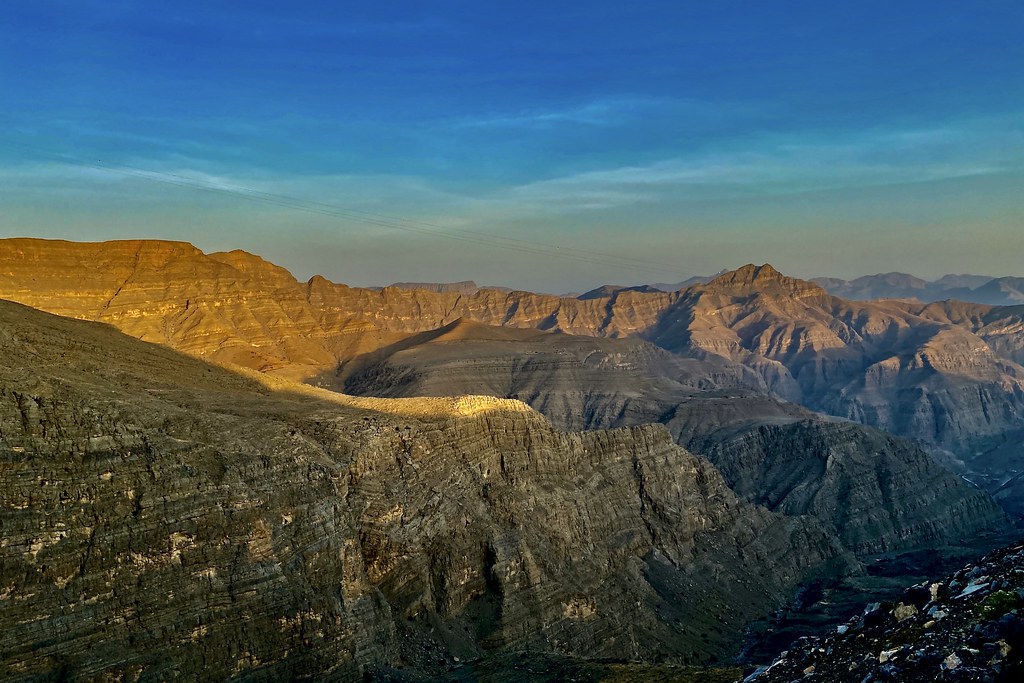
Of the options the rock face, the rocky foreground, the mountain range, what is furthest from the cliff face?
the rocky foreground

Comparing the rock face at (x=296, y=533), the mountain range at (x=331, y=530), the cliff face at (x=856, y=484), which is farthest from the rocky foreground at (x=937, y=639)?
the cliff face at (x=856, y=484)

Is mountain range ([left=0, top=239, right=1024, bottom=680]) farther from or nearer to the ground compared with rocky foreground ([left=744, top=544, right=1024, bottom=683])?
nearer to the ground

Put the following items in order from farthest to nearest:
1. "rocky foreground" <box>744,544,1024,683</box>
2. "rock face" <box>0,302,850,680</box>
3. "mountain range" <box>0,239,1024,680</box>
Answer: "mountain range" <box>0,239,1024,680</box> → "rock face" <box>0,302,850,680</box> → "rocky foreground" <box>744,544,1024,683</box>

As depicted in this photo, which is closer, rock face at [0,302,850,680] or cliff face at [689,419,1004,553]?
rock face at [0,302,850,680]

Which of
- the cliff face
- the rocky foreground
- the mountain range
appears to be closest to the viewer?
the rocky foreground

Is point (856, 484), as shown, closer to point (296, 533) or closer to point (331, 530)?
point (331, 530)

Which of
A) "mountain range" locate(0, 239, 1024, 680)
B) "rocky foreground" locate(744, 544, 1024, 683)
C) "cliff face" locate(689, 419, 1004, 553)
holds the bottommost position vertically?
"cliff face" locate(689, 419, 1004, 553)

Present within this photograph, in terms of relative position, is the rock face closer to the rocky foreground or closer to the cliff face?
the rocky foreground
